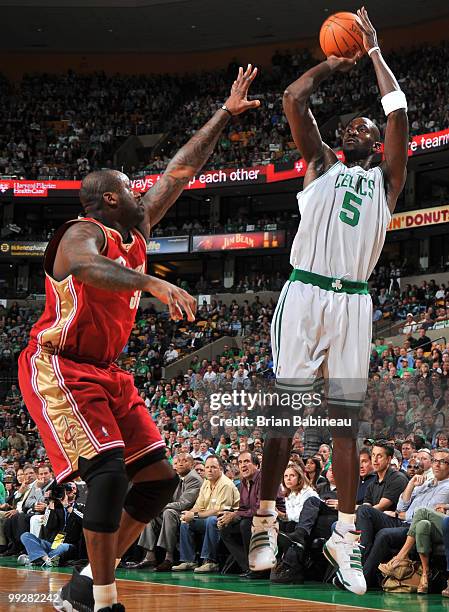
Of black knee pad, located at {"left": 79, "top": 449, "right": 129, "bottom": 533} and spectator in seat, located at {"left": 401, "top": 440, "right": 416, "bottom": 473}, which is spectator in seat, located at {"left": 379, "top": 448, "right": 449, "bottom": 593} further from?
black knee pad, located at {"left": 79, "top": 449, "right": 129, "bottom": 533}

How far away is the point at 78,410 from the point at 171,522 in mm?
6811

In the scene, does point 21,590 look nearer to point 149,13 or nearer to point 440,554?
point 440,554

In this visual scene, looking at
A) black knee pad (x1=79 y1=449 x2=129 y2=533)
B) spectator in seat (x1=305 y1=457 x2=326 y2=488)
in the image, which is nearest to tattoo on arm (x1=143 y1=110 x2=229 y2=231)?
black knee pad (x1=79 y1=449 x2=129 y2=533)

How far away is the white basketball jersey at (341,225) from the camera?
503 cm

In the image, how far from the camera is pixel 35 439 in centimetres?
2178

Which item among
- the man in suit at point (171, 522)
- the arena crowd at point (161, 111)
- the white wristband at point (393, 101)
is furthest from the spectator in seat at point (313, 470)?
the arena crowd at point (161, 111)

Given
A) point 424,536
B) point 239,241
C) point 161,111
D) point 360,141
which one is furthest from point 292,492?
point 161,111

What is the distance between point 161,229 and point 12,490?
2182 centimetres

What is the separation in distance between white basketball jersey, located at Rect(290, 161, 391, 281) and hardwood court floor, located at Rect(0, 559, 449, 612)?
3003 mm

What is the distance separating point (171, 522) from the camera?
11039 millimetres

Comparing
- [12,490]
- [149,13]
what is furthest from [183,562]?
[149,13]

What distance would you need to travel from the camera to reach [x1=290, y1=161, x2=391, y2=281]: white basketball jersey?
5031mm

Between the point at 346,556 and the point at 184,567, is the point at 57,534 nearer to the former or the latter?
the point at 184,567

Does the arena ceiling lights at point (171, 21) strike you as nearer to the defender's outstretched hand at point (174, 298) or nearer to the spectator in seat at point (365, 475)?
the spectator in seat at point (365, 475)
